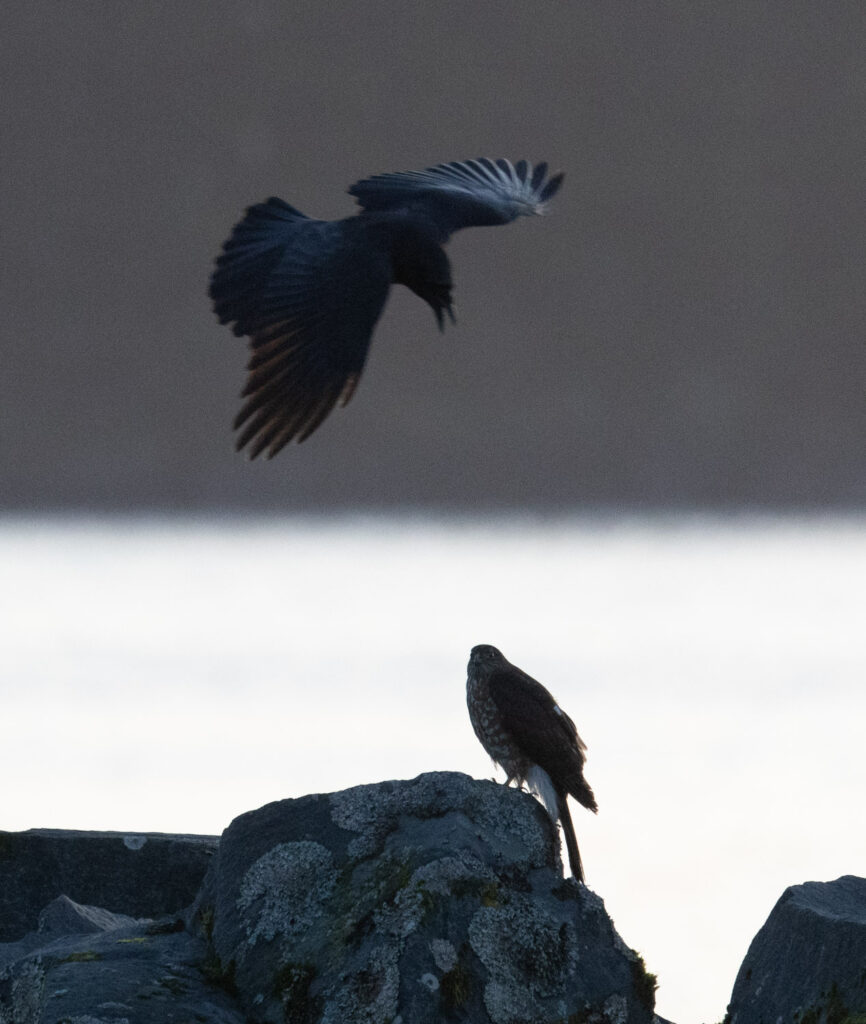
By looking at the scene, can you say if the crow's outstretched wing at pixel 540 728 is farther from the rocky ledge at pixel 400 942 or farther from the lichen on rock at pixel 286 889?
the lichen on rock at pixel 286 889

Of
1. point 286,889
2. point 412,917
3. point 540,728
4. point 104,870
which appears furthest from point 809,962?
point 104,870

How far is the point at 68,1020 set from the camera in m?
4.16

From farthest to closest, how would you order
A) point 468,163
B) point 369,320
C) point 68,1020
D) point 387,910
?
point 468,163 < point 369,320 < point 387,910 < point 68,1020

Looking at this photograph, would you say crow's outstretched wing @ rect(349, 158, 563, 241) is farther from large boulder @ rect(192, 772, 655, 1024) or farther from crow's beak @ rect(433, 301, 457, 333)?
large boulder @ rect(192, 772, 655, 1024)

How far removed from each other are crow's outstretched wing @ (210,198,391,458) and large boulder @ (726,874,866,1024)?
7.65 feet

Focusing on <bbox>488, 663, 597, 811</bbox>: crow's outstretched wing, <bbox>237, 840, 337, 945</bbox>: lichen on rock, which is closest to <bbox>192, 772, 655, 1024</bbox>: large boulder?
<bbox>237, 840, 337, 945</bbox>: lichen on rock

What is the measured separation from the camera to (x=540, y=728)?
19.6 feet

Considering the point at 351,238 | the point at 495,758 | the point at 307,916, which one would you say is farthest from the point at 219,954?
the point at 351,238

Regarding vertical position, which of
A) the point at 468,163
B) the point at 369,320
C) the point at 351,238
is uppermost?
the point at 468,163

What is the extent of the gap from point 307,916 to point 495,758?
1.79 metres

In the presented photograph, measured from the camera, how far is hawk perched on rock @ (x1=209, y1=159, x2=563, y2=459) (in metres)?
5.75

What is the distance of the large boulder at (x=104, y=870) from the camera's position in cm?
664

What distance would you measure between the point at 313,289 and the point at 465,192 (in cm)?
207

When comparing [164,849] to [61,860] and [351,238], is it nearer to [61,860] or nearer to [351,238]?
[61,860]
